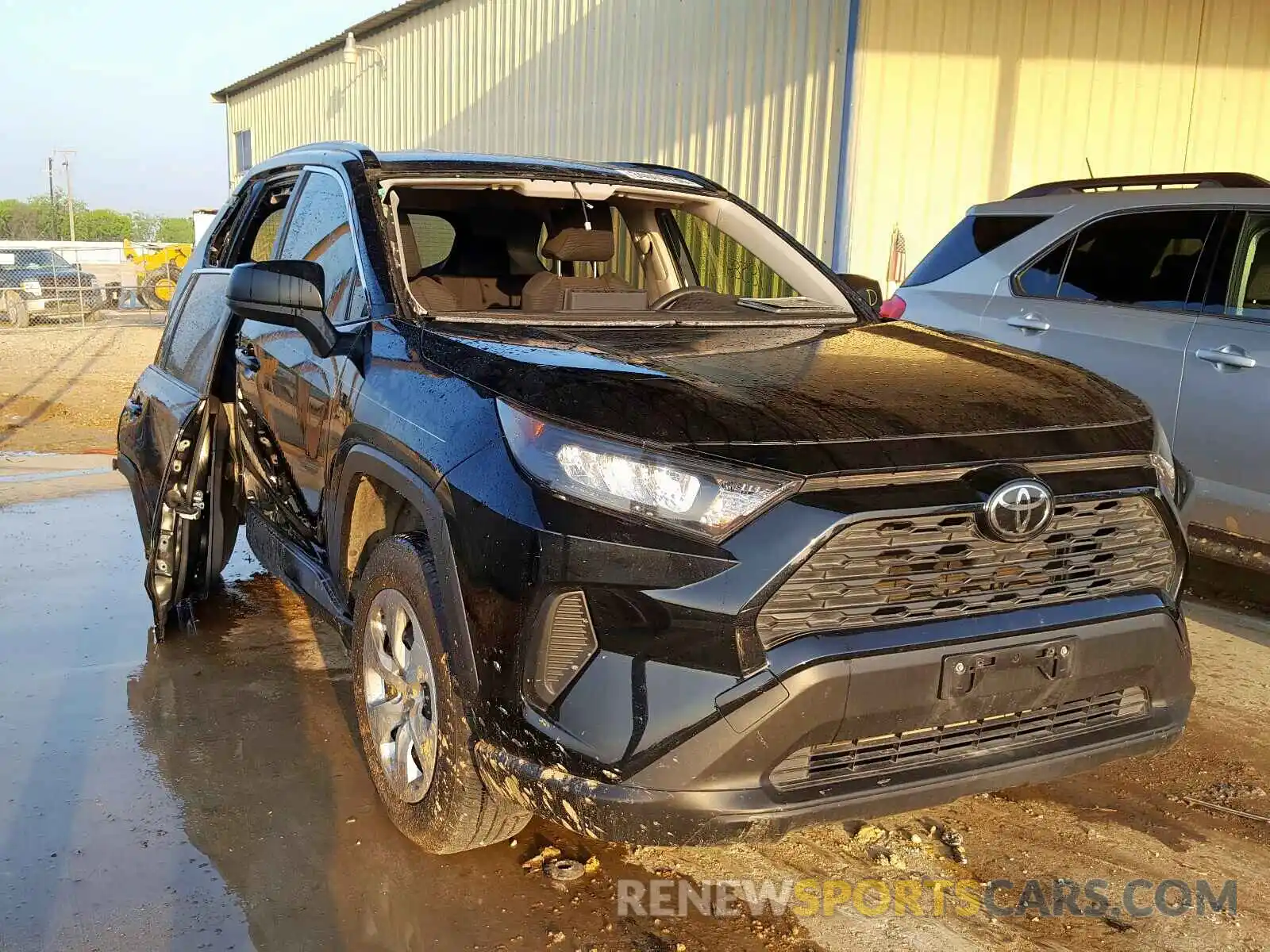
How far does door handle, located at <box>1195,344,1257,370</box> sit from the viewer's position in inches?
186

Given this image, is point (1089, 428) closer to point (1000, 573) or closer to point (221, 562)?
point (1000, 573)

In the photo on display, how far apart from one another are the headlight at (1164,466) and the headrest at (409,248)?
7.21 feet

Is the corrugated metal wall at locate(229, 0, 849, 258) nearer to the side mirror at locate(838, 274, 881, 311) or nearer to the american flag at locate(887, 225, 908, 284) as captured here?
the american flag at locate(887, 225, 908, 284)

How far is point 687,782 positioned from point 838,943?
725 millimetres

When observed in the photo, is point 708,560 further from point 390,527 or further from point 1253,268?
point 1253,268

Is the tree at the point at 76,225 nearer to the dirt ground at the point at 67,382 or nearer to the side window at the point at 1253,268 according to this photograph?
the dirt ground at the point at 67,382

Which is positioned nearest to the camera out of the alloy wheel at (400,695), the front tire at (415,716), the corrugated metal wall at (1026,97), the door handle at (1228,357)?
the front tire at (415,716)

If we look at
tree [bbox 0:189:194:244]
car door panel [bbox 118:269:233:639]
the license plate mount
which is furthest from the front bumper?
tree [bbox 0:189:194:244]

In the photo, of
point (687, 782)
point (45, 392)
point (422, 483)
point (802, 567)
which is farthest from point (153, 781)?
point (45, 392)

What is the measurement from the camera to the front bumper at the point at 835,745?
2.25 meters

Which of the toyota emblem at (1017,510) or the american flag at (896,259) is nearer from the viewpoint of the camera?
the toyota emblem at (1017,510)

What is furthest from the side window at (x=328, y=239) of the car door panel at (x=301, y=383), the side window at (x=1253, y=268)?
the side window at (x=1253, y=268)

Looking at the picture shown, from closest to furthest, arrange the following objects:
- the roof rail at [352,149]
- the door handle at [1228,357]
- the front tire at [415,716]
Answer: the front tire at [415,716]
the roof rail at [352,149]
the door handle at [1228,357]

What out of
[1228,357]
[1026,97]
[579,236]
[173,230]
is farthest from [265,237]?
[173,230]
